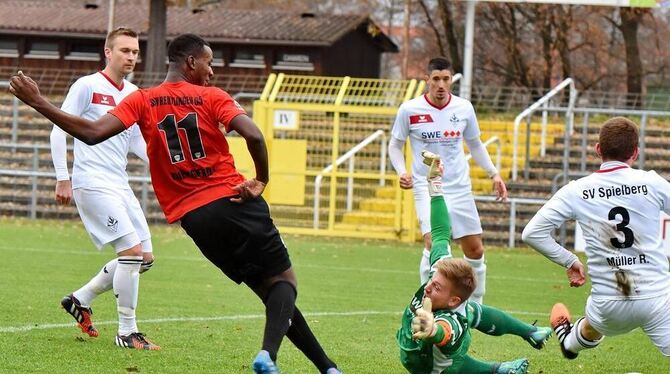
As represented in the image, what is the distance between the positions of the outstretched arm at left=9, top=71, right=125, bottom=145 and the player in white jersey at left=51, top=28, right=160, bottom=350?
2.20 meters

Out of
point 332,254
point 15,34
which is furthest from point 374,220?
point 15,34

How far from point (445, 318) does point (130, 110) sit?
2108 millimetres

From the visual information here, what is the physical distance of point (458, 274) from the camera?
22.9 feet

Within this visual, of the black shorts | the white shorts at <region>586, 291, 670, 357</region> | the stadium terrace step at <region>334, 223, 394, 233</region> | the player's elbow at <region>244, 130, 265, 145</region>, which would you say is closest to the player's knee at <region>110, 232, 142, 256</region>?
the black shorts

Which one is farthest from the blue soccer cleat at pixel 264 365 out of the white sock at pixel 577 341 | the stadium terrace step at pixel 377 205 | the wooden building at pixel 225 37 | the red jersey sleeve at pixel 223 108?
the wooden building at pixel 225 37

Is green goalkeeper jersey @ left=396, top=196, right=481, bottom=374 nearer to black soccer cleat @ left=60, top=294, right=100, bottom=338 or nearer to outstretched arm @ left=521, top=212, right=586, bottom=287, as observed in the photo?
outstretched arm @ left=521, top=212, right=586, bottom=287

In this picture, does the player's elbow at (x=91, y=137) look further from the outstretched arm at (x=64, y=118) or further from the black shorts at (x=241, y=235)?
the black shorts at (x=241, y=235)

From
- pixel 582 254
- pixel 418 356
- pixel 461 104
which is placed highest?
pixel 461 104


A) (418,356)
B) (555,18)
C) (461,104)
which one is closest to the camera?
(418,356)

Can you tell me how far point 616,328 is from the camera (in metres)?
7.51

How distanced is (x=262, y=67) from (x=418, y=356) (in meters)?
34.6

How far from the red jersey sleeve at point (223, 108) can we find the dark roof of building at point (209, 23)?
107ft

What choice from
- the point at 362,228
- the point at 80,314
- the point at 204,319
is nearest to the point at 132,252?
the point at 80,314

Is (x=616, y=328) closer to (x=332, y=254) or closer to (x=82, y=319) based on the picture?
(x=82, y=319)
